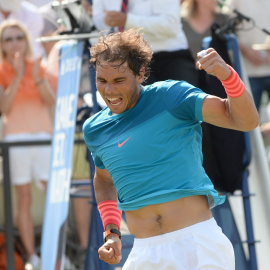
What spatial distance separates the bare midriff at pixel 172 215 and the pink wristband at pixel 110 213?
12.6 inches

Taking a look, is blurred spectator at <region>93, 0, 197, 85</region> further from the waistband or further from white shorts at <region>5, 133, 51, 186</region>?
the waistband

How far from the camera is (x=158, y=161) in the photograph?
324cm

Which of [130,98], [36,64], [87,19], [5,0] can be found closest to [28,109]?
[36,64]

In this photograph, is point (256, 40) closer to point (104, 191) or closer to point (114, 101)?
point (104, 191)

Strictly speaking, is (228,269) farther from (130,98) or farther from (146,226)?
(130,98)

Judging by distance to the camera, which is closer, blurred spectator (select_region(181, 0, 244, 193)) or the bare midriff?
the bare midriff

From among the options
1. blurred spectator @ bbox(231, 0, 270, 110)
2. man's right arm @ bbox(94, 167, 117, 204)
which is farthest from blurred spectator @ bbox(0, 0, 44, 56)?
man's right arm @ bbox(94, 167, 117, 204)

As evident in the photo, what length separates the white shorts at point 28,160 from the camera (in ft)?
21.3

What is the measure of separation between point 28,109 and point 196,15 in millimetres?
1829

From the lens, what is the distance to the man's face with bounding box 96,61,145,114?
3289 millimetres

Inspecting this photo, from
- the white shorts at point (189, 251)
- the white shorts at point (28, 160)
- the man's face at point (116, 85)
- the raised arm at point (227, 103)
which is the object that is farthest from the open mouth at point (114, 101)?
the white shorts at point (28, 160)

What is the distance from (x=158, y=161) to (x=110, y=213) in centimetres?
53

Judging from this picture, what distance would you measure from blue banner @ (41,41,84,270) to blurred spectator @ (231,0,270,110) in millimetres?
1569

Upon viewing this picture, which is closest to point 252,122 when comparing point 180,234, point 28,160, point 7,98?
point 180,234
